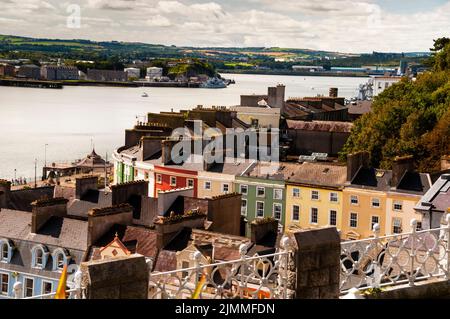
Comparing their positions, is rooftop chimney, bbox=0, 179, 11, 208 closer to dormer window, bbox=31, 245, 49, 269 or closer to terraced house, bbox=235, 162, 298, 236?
dormer window, bbox=31, 245, 49, 269

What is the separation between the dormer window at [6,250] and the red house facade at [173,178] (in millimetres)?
12526

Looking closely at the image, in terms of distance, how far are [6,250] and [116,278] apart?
14.7 meters

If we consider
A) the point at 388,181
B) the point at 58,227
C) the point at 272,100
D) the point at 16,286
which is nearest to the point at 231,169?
the point at 388,181

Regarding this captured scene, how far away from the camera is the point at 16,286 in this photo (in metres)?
4.84

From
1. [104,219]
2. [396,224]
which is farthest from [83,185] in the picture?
[396,224]

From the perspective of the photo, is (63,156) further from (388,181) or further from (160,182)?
(388,181)

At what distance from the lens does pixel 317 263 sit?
6.02 m

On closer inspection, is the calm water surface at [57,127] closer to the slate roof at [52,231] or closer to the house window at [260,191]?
the house window at [260,191]

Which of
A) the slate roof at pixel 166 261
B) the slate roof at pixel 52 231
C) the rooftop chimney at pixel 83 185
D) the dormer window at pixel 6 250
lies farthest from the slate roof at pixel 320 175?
the dormer window at pixel 6 250

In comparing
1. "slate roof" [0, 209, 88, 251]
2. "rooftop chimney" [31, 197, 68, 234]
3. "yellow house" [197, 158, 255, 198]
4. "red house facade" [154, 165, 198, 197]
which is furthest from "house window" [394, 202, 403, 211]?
"rooftop chimney" [31, 197, 68, 234]

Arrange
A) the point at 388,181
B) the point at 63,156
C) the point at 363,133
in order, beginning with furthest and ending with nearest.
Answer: the point at 63,156 < the point at 363,133 < the point at 388,181

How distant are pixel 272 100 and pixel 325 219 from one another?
22.1 meters

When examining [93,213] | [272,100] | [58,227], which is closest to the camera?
[93,213]

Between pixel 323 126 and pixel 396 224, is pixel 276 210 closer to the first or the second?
pixel 396 224
